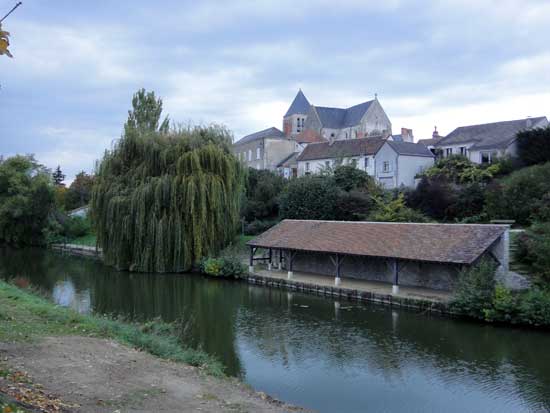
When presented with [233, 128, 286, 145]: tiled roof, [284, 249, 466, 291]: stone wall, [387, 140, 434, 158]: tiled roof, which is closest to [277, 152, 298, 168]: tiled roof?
[233, 128, 286, 145]: tiled roof

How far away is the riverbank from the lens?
6879mm

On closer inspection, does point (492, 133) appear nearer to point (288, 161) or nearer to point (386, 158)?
point (386, 158)

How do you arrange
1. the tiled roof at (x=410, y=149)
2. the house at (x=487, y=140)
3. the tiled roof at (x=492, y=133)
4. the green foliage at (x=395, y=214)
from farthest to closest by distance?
1. the tiled roof at (x=410, y=149)
2. the tiled roof at (x=492, y=133)
3. the house at (x=487, y=140)
4. the green foliage at (x=395, y=214)

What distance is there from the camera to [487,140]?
36250 millimetres

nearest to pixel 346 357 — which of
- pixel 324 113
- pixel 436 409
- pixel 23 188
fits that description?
pixel 436 409

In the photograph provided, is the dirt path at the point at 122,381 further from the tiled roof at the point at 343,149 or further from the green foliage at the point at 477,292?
the tiled roof at the point at 343,149

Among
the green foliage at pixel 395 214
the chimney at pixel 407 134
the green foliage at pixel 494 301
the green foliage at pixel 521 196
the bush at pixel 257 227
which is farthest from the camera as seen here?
the chimney at pixel 407 134

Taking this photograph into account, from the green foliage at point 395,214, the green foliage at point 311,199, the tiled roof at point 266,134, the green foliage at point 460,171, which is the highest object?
the tiled roof at point 266,134

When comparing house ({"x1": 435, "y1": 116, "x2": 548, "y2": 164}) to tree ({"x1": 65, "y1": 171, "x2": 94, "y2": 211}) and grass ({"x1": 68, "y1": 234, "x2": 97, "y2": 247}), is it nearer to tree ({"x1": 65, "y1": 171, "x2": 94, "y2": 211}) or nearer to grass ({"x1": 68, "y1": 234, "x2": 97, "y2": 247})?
grass ({"x1": 68, "y1": 234, "x2": 97, "y2": 247})

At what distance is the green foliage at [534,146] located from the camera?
3088 cm

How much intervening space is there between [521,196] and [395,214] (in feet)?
20.6

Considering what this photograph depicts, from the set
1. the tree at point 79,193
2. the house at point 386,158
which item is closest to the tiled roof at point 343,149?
the house at point 386,158

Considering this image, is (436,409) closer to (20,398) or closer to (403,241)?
(20,398)

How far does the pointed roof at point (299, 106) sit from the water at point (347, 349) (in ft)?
153
